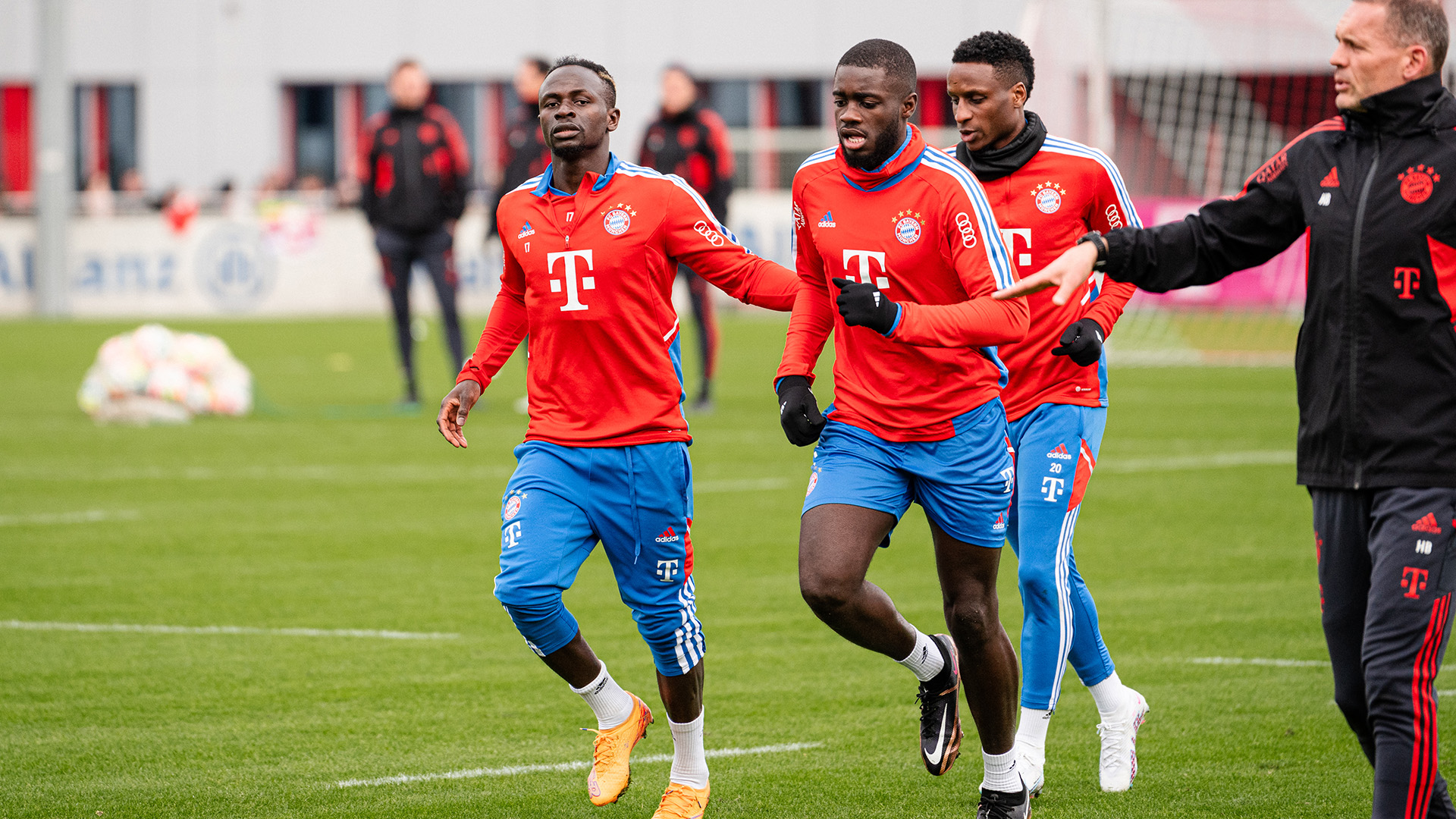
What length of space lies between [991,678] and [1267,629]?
3002mm

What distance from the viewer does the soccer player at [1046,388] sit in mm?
5680

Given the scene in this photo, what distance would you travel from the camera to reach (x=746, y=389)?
58.7 feet

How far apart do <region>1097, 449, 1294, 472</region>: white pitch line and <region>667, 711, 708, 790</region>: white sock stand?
7.68m

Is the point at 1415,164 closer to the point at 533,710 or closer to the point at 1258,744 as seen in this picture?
the point at 1258,744

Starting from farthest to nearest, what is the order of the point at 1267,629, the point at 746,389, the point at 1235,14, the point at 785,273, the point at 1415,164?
the point at 1235,14 < the point at 746,389 < the point at 1267,629 < the point at 785,273 < the point at 1415,164

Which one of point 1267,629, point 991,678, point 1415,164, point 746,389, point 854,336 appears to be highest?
point 1415,164

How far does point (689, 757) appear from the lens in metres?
5.34

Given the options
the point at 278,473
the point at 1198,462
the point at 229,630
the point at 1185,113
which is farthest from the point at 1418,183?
the point at 1185,113

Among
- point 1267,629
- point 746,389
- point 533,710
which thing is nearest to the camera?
point 533,710

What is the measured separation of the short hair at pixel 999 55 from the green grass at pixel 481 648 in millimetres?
2216

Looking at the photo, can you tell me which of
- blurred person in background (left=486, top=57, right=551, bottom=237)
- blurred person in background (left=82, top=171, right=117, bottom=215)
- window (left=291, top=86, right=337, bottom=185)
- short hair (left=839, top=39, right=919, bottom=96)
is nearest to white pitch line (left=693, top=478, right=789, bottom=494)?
blurred person in background (left=486, top=57, right=551, bottom=237)

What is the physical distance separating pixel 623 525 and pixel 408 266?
10739mm

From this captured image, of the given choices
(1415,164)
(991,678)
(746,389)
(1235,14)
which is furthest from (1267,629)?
(1235,14)

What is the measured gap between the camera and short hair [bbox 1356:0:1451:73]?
427 centimetres
